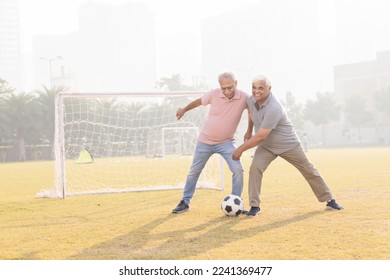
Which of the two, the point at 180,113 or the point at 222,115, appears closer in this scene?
the point at 222,115

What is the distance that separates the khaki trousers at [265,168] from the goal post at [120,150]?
382 cm

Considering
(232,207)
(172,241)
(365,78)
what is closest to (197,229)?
(172,241)

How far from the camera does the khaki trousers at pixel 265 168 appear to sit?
23.0ft

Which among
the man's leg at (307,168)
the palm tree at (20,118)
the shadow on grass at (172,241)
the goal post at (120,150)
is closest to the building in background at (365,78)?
the goal post at (120,150)

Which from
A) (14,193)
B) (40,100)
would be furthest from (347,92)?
(14,193)

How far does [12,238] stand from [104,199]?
412cm

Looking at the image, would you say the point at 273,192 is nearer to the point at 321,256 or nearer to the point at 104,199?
the point at 104,199

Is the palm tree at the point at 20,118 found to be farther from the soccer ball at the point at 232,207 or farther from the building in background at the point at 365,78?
the building in background at the point at 365,78

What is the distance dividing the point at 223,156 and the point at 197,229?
5.09 feet

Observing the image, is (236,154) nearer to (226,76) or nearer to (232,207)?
(232,207)

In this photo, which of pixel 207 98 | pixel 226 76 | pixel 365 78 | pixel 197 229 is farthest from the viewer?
pixel 365 78

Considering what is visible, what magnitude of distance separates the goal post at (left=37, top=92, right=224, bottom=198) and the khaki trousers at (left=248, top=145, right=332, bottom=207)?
3.82 m

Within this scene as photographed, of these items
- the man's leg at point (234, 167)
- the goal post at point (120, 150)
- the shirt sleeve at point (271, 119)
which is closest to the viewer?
the shirt sleeve at point (271, 119)

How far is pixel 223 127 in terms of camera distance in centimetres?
728
